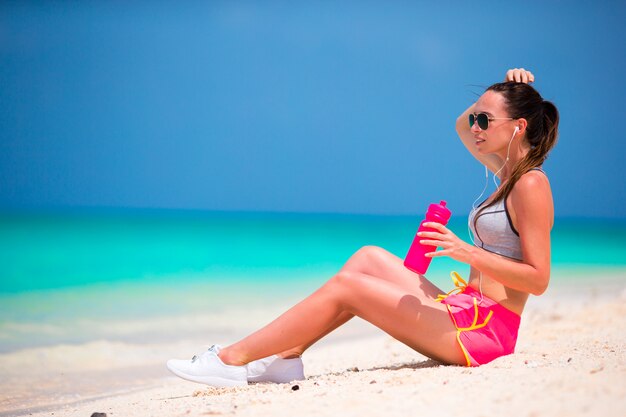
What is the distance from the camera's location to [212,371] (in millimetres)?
3174

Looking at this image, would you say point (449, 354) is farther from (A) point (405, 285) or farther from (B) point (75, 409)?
(B) point (75, 409)

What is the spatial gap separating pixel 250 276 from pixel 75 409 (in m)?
6.81

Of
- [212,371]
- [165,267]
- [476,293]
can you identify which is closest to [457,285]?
[476,293]

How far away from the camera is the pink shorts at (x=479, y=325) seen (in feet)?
9.98

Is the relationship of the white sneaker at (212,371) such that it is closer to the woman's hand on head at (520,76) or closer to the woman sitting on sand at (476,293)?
the woman sitting on sand at (476,293)

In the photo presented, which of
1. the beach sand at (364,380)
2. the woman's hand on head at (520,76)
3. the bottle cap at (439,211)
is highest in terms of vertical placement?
the woman's hand on head at (520,76)

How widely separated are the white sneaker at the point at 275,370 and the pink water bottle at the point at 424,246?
762 millimetres

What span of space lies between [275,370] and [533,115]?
170cm

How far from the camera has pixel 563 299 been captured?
25.8 feet

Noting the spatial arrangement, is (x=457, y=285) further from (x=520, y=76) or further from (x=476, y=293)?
(x=520, y=76)

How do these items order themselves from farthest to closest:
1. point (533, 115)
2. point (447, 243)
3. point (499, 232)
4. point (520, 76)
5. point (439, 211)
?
point (520, 76) → point (533, 115) → point (499, 232) → point (439, 211) → point (447, 243)

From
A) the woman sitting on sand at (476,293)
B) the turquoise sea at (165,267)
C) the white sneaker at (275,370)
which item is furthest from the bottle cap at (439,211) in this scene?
the turquoise sea at (165,267)

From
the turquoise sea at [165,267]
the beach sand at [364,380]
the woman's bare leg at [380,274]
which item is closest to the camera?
the beach sand at [364,380]

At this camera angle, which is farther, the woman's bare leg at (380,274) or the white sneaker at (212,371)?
the woman's bare leg at (380,274)
